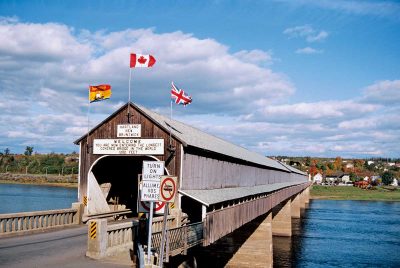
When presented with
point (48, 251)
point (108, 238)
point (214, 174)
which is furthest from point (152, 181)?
point (214, 174)

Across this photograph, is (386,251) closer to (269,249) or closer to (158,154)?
(269,249)

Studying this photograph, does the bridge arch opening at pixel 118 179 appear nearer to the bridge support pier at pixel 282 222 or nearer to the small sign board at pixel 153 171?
the small sign board at pixel 153 171

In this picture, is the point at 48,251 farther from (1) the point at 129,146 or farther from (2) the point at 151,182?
(1) the point at 129,146

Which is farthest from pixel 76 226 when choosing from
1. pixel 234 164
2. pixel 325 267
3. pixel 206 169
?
pixel 325 267

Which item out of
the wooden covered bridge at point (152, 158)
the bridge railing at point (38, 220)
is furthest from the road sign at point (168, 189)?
the bridge railing at point (38, 220)

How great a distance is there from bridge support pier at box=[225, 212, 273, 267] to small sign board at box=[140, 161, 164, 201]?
21.8 metres

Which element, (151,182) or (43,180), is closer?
(151,182)

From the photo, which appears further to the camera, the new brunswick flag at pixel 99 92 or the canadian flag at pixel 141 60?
the new brunswick flag at pixel 99 92

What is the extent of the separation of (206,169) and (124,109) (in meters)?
6.01

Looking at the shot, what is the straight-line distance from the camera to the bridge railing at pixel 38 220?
17972 millimetres

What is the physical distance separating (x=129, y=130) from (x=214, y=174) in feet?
22.3

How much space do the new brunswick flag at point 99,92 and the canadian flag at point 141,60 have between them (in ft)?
11.0

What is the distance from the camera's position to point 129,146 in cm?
2356

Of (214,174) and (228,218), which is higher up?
(214,174)
